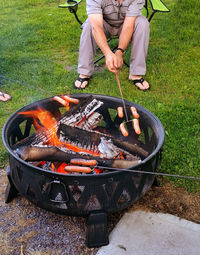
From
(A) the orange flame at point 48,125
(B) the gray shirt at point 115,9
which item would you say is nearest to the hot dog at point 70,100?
(A) the orange flame at point 48,125

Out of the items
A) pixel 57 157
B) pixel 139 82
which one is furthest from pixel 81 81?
pixel 57 157

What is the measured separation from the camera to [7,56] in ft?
16.0

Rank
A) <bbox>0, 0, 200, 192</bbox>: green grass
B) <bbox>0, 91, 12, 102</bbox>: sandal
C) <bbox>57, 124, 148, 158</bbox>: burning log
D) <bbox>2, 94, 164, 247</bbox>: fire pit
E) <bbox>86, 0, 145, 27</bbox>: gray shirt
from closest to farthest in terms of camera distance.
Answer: <bbox>2, 94, 164, 247</bbox>: fire pit < <bbox>57, 124, 148, 158</bbox>: burning log < <bbox>0, 0, 200, 192</bbox>: green grass < <bbox>86, 0, 145, 27</bbox>: gray shirt < <bbox>0, 91, 12, 102</bbox>: sandal

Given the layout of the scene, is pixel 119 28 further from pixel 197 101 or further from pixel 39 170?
pixel 39 170

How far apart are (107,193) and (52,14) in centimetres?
553

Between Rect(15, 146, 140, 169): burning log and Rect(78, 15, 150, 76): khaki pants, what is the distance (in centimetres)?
216

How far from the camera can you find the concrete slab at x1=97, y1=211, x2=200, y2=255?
2.03 m

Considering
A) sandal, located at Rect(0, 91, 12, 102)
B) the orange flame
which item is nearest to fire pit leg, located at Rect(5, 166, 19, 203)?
the orange flame

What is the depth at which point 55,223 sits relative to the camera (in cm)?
226

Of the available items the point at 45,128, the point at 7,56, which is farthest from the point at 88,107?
the point at 7,56

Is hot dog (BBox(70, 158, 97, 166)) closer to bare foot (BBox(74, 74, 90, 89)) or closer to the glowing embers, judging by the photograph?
the glowing embers

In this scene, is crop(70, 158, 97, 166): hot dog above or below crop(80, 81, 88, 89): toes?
above

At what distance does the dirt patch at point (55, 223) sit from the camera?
2.08 m

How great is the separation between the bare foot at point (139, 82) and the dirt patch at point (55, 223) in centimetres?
168
